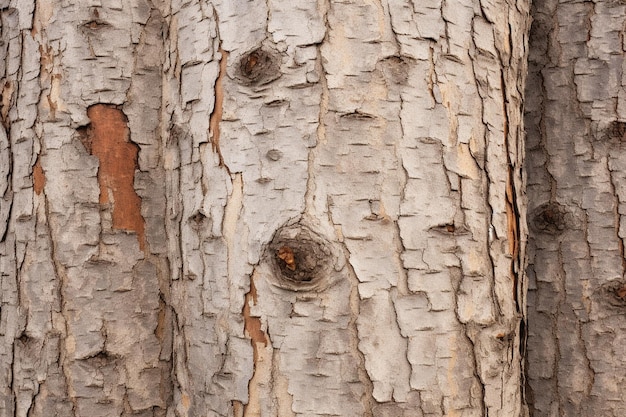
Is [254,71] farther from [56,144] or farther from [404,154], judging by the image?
[56,144]

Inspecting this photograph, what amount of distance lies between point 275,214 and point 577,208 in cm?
84

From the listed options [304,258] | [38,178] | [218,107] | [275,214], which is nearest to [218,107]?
[218,107]

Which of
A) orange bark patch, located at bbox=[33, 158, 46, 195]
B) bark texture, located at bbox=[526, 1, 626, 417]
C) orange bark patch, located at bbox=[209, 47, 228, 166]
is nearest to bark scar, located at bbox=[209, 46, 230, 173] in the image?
orange bark patch, located at bbox=[209, 47, 228, 166]

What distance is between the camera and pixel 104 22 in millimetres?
1491

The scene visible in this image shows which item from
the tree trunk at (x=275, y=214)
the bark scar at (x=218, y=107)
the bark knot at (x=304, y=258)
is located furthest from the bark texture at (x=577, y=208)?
the bark scar at (x=218, y=107)

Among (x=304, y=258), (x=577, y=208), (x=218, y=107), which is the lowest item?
(x=304, y=258)

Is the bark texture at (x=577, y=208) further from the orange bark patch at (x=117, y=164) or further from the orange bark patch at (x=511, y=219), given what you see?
the orange bark patch at (x=117, y=164)

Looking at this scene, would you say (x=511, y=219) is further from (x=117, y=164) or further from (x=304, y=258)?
(x=117, y=164)

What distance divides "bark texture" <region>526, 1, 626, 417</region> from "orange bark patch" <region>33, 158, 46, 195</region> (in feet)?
3.99

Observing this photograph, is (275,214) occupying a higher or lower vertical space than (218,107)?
lower

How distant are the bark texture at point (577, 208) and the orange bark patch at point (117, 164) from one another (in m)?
1.01

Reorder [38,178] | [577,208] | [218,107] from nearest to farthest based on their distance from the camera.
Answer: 1. [218,107]
2. [38,178]
3. [577,208]

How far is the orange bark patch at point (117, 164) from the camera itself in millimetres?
1474

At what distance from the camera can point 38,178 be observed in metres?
1.48
